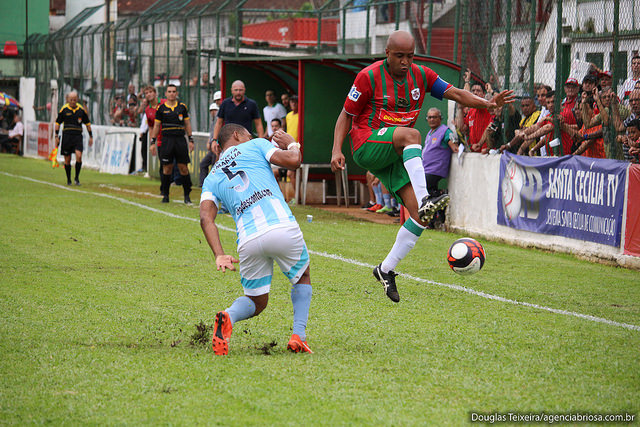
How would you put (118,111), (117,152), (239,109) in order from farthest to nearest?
1. (118,111)
2. (117,152)
3. (239,109)

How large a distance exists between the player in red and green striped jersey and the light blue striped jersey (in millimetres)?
1427

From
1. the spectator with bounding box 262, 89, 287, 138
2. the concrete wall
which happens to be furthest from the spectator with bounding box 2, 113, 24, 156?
the concrete wall

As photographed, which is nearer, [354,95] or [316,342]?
[316,342]

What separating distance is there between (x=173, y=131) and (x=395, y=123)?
9.78 meters

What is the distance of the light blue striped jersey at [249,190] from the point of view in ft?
17.7

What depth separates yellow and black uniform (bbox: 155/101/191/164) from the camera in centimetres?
1628

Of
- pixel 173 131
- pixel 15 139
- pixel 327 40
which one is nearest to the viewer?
pixel 173 131

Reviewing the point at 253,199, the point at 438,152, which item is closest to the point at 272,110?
the point at 438,152

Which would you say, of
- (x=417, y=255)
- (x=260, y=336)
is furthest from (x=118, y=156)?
(x=260, y=336)

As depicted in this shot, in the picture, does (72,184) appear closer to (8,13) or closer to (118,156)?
(118,156)

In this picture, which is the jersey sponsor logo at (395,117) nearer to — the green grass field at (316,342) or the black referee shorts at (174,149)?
the green grass field at (316,342)

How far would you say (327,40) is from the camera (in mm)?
20281

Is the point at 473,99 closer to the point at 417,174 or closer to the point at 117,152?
the point at 417,174

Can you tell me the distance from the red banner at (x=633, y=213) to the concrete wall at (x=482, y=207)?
851 millimetres
